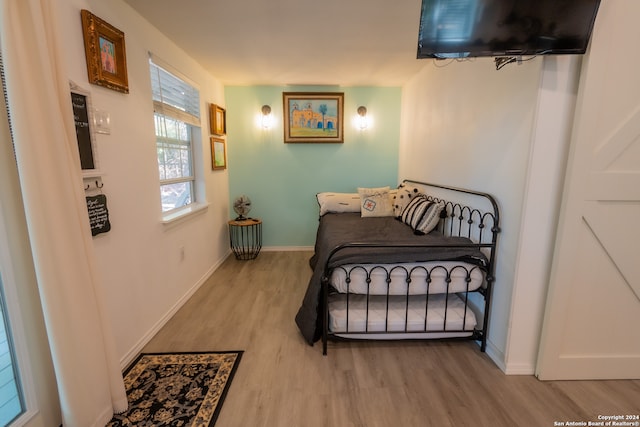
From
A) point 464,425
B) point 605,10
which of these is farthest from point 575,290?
point 605,10

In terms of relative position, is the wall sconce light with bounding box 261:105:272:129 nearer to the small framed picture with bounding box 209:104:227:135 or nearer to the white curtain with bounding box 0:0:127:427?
the small framed picture with bounding box 209:104:227:135

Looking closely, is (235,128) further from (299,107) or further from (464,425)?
(464,425)

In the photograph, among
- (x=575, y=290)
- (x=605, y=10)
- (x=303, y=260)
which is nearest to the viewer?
(x=605, y=10)

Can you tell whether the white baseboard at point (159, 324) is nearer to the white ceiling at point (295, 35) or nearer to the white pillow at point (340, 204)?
the white pillow at point (340, 204)

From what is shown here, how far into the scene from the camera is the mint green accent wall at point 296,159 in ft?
13.2

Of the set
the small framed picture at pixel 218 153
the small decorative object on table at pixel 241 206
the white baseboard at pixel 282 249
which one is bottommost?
the white baseboard at pixel 282 249

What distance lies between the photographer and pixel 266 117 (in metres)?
4.01

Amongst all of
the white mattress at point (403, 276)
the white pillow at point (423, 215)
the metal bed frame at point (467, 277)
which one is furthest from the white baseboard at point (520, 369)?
the white pillow at point (423, 215)

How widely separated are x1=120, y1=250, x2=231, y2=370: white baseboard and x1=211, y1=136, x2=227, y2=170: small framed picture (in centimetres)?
126

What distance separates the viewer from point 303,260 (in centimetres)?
389

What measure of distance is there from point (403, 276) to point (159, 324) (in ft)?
6.21

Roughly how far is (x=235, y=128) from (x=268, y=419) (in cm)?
351

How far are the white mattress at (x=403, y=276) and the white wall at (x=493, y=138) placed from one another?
196mm

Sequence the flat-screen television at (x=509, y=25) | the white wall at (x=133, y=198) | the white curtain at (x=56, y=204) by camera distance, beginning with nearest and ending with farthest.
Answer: the white curtain at (x=56, y=204) < the flat-screen television at (x=509, y=25) < the white wall at (x=133, y=198)
